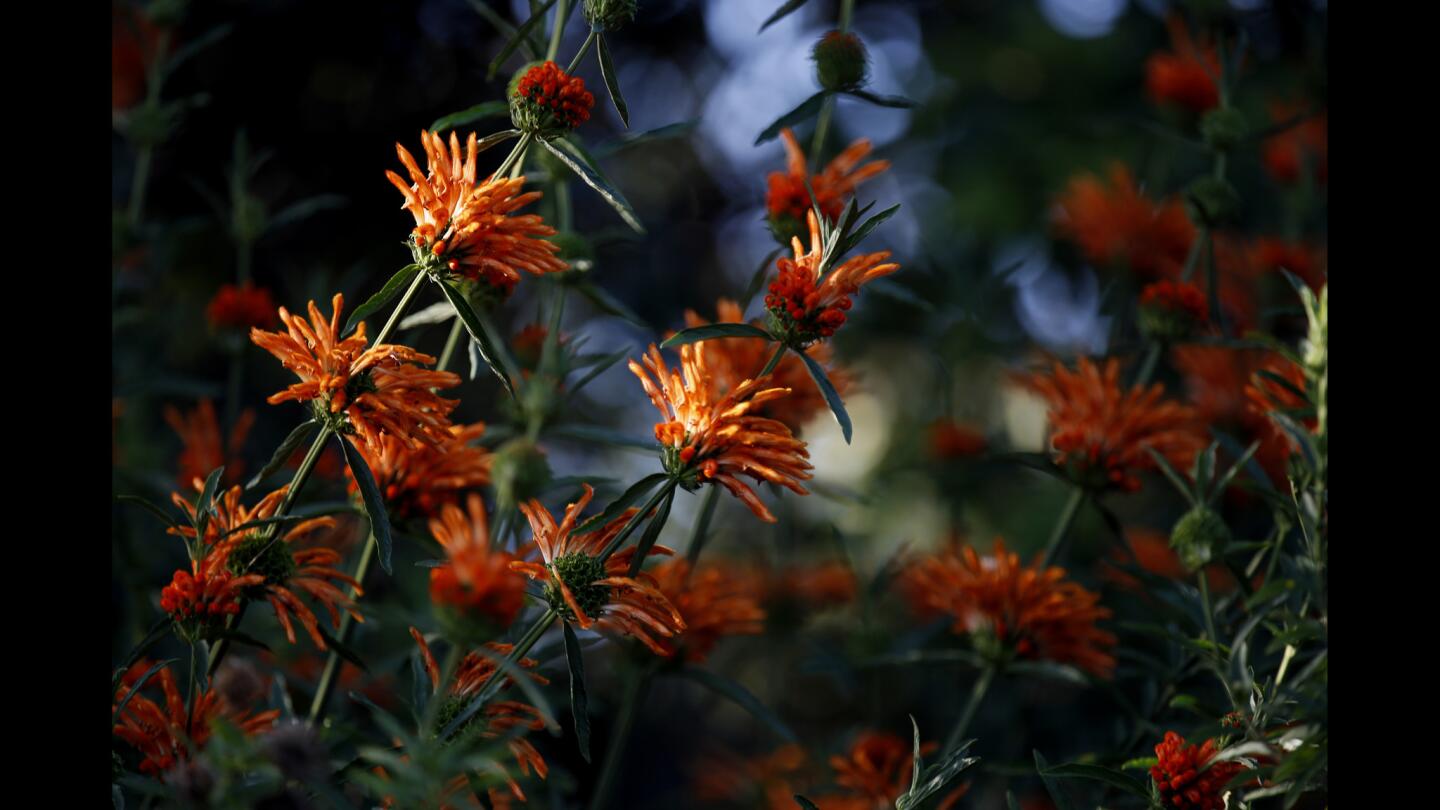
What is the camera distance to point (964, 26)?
9.15 ft

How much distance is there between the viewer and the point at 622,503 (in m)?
0.63

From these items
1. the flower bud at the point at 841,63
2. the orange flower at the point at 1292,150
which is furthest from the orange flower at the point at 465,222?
the orange flower at the point at 1292,150

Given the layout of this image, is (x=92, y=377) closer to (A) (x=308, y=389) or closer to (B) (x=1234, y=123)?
(A) (x=308, y=389)

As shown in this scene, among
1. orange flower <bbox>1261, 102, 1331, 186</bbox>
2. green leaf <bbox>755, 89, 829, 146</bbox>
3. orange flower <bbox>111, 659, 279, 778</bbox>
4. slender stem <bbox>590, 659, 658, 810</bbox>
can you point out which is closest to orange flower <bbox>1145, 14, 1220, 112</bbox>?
orange flower <bbox>1261, 102, 1331, 186</bbox>

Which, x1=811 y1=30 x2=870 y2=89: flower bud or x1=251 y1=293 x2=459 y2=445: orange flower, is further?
x1=811 y1=30 x2=870 y2=89: flower bud

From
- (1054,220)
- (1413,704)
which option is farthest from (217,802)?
(1054,220)

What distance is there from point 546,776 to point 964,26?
2553mm

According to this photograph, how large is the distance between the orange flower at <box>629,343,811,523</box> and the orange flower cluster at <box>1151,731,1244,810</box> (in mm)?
261

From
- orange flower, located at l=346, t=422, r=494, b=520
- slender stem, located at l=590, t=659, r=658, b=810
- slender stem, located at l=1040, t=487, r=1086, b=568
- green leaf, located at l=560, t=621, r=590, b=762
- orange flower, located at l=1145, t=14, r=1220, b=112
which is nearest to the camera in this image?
green leaf, located at l=560, t=621, r=590, b=762

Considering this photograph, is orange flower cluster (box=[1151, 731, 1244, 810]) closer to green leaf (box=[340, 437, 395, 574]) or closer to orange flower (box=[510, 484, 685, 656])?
orange flower (box=[510, 484, 685, 656])

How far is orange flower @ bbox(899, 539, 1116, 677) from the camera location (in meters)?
0.89

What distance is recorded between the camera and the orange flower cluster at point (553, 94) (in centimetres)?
67

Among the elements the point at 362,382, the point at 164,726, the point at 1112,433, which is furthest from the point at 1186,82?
the point at 164,726

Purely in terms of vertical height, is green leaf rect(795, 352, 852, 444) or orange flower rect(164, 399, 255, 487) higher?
green leaf rect(795, 352, 852, 444)
